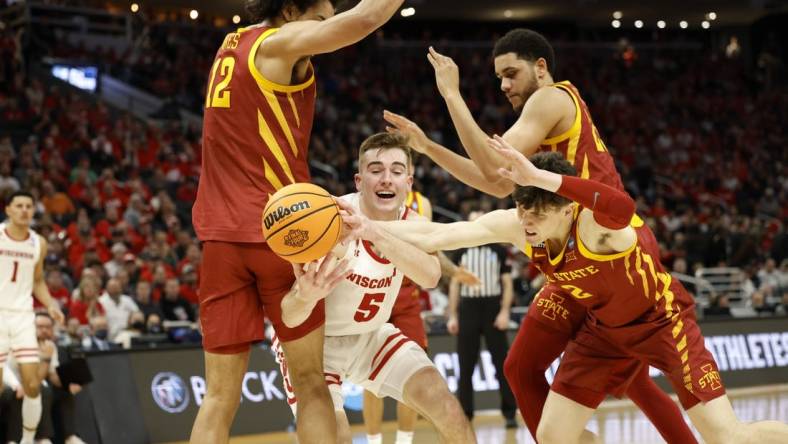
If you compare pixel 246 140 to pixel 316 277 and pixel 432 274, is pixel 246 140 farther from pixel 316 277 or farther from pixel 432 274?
pixel 432 274

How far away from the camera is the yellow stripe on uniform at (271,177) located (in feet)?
14.7

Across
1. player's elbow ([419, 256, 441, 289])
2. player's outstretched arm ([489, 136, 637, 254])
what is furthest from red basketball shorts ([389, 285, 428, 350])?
player's outstretched arm ([489, 136, 637, 254])

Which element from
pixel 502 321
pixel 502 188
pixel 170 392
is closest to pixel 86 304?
pixel 170 392

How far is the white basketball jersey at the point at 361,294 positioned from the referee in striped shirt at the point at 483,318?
5.36m

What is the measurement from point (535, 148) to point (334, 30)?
53.5 inches

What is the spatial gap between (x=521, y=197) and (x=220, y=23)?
87.6ft

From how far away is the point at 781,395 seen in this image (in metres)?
12.9

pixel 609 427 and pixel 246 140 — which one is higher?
pixel 246 140

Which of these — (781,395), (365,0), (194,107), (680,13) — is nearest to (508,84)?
(365,0)

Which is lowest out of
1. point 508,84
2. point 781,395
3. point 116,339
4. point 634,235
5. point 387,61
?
point 781,395

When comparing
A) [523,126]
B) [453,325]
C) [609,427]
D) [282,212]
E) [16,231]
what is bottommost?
[609,427]

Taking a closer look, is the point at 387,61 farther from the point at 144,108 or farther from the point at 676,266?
the point at 676,266

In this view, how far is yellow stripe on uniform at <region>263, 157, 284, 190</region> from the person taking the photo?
4473 millimetres

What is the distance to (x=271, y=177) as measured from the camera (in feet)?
14.7
